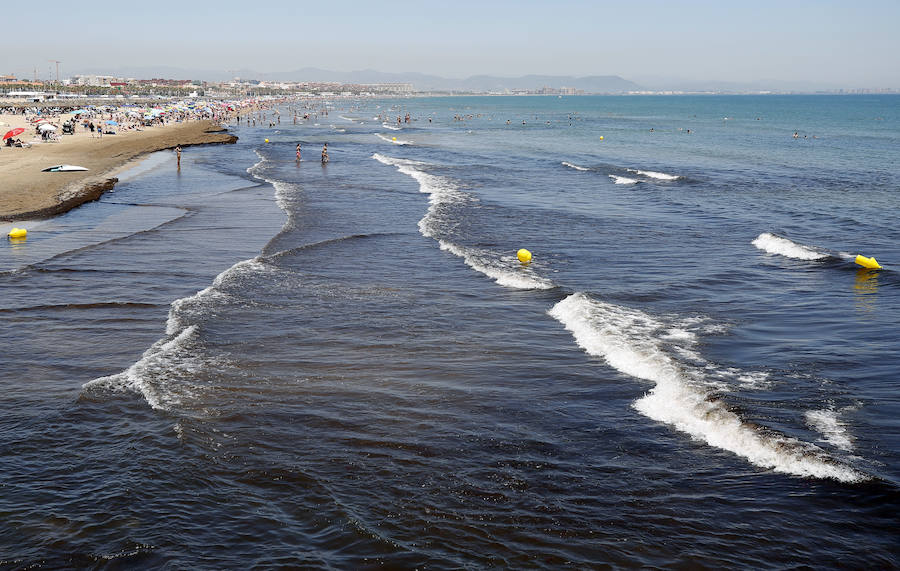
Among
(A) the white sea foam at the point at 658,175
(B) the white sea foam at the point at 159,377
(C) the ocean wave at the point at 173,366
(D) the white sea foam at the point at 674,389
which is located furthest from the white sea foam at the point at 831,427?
(A) the white sea foam at the point at 658,175

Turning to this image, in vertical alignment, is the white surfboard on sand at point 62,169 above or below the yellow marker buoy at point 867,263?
above

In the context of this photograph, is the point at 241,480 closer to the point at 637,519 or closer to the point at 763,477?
the point at 637,519

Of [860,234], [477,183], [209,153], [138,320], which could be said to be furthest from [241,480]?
[209,153]

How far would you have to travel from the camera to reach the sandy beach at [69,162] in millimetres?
35781

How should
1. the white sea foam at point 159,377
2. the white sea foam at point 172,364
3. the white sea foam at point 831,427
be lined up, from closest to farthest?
the white sea foam at point 831,427, the white sea foam at point 159,377, the white sea foam at point 172,364

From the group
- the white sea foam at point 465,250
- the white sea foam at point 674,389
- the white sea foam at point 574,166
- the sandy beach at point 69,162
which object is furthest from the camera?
the white sea foam at point 574,166

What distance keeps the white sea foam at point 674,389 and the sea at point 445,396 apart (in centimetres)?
7

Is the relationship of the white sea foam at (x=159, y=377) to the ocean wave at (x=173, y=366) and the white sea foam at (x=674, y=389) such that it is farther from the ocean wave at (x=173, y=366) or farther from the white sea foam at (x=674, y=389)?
the white sea foam at (x=674, y=389)

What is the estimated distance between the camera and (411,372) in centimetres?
1495

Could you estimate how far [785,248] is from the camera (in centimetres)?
2814

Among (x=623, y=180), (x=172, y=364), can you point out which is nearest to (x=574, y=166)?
(x=623, y=180)

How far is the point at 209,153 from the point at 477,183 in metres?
31.7

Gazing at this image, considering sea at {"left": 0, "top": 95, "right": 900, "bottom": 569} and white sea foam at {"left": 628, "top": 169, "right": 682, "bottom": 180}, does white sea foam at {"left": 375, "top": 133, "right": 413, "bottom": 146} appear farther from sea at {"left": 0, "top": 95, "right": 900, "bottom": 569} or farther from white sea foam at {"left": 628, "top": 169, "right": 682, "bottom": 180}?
sea at {"left": 0, "top": 95, "right": 900, "bottom": 569}

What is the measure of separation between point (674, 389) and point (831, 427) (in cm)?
264
